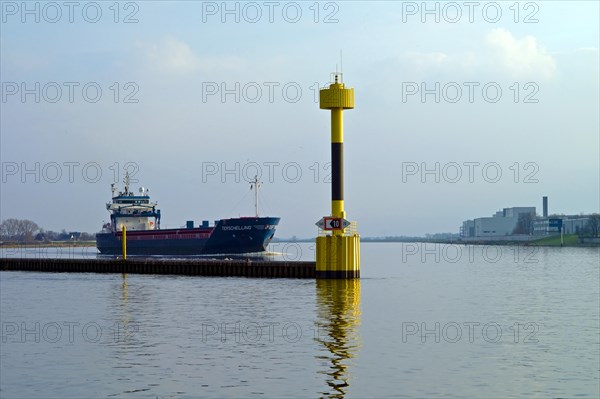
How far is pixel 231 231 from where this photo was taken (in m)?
116

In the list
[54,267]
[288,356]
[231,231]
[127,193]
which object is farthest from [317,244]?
[127,193]

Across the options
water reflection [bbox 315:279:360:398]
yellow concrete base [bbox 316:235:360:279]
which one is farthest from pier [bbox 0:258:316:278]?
water reflection [bbox 315:279:360:398]

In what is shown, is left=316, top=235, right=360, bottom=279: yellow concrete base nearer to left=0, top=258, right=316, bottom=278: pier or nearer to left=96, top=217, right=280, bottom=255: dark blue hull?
left=0, top=258, right=316, bottom=278: pier

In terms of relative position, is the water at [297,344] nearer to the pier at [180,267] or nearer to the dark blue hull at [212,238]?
the pier at [180,267]

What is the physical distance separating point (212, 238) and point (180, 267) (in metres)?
36.4

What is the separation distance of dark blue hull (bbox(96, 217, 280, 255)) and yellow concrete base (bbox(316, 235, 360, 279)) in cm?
5225

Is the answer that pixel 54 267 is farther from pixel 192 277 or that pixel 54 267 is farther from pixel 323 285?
pixel 323 285

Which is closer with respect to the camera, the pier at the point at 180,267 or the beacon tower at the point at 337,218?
the beacon tower at the point at 337,218

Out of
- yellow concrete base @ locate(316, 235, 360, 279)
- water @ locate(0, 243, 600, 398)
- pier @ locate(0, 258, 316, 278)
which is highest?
A: yellow concrete base @ locate(316, 235, 360, 279)

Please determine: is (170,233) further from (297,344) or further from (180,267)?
(297,344)

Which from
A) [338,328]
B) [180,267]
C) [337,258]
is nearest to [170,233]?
[180,267]

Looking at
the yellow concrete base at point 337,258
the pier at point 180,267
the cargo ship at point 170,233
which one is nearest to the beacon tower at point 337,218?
the yellow concrete base at point 337,258

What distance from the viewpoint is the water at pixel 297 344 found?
2619 centimetres

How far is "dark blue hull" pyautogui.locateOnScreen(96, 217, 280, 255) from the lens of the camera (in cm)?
11638
